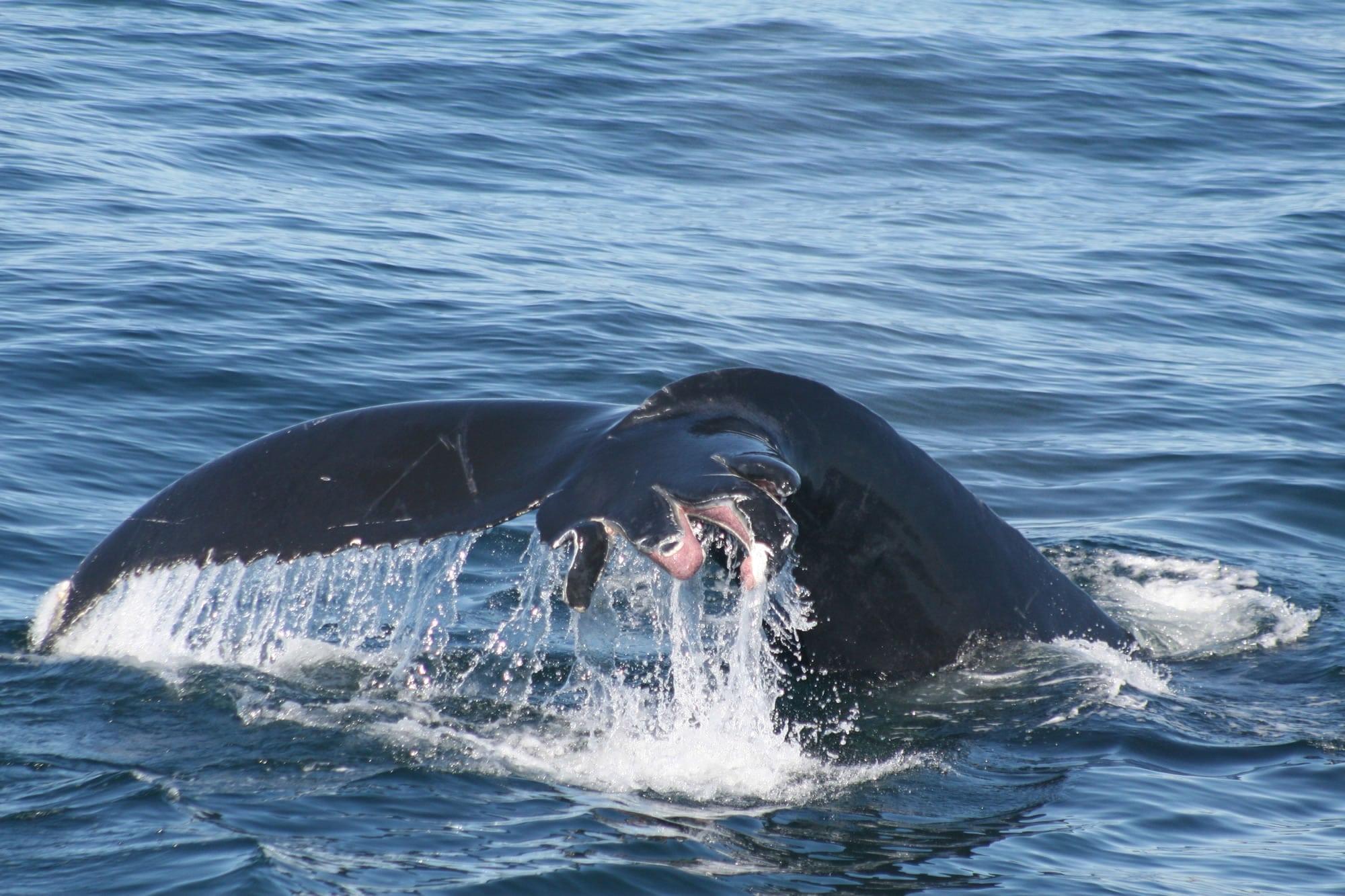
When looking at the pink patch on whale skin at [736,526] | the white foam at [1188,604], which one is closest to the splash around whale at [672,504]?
the pink patch on whale skin at [736,526]

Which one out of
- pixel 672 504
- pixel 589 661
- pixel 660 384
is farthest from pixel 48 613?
pixel 660 384

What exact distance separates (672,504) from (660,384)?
285 inches

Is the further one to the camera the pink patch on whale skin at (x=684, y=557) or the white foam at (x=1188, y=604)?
the white foam at (x=1188, y=604)

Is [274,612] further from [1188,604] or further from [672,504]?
[1188,604]

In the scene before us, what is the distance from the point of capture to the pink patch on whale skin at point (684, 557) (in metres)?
3.83

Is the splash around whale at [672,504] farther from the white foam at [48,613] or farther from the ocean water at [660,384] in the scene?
the ocean water at [660,384]

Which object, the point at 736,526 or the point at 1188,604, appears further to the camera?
the point at 1188,604

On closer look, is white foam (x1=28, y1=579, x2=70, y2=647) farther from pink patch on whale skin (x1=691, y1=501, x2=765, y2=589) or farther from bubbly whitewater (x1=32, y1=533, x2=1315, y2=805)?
pink patch on whale skin (x1=691, y1=501, x2=765, y2=589)

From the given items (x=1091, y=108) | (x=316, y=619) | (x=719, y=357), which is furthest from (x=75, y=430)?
(x=1091, y=108)

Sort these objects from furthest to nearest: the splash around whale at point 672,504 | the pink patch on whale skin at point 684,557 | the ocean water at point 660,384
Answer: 1. the ocean water at point 660,384
2. the splash around whale at point 672,504
3. the pink patch on whale skin at point 684,557

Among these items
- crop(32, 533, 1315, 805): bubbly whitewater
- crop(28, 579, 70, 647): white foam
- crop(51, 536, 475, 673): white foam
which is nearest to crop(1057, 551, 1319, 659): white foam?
crop(32, 533, 1315, 805): bubbly whitewater

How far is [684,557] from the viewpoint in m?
3.84

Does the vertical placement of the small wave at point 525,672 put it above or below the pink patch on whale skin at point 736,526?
below

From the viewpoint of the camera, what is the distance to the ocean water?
480 centimetres
